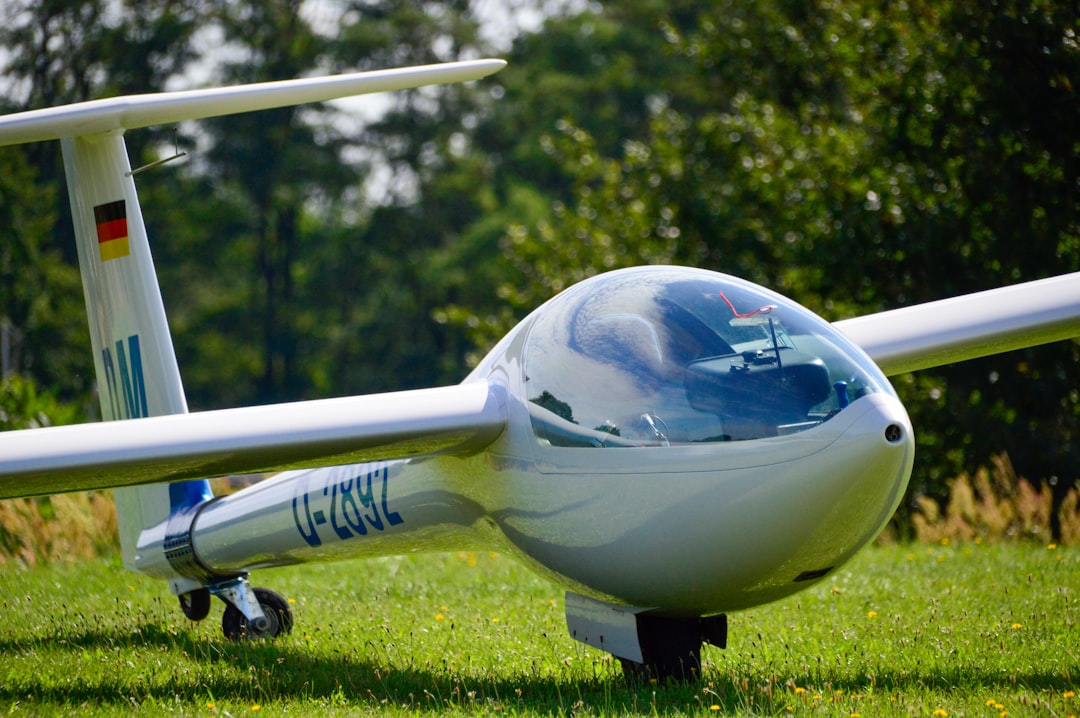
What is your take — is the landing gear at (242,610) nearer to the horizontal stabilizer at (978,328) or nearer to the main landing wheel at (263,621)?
the main landing wheel at (263,621)

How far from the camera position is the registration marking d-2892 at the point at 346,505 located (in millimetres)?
5695

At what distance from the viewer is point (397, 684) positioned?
5.41 m

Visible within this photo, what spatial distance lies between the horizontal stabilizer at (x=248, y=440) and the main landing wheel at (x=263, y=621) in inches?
81.9

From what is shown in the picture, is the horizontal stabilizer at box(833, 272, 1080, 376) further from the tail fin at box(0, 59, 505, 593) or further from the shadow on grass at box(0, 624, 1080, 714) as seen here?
the tail fin at box(0, 59, 505, 593)

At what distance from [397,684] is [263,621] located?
68.5 inches

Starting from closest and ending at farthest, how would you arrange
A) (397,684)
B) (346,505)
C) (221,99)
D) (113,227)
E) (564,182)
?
(397,684) → (346,505) → (221,99) → (113,227) → (564,182)

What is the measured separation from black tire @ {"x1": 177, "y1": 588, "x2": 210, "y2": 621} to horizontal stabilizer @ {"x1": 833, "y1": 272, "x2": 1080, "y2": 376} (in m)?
4.14

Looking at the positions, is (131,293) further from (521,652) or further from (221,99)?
(521,652)


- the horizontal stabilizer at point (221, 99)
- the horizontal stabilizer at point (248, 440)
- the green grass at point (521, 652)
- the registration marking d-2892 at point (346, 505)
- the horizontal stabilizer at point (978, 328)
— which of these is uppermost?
the horizontal stabilizer at point (221, 99)

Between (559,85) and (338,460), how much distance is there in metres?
35.0

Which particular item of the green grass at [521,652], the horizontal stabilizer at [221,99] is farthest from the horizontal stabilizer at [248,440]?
the horizontal stabilizer at [221,99]

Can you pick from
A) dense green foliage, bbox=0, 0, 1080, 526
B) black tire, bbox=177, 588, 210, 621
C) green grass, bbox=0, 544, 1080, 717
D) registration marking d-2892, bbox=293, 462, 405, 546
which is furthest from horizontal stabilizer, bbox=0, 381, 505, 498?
dense green foliage, bbox=0, 0, 1080, 526

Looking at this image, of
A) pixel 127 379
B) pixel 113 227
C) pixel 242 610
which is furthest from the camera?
pixel 127 379

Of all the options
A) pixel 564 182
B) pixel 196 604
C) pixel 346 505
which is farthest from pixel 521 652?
pixel 564 182
